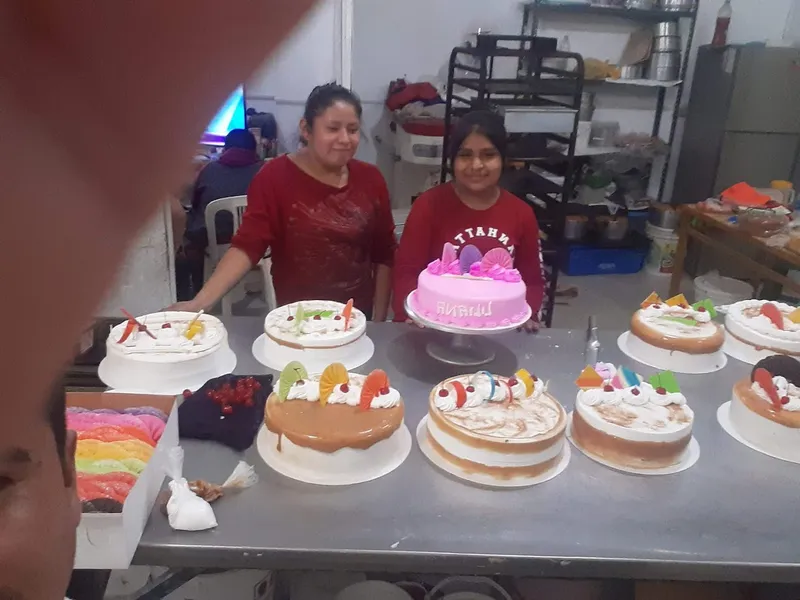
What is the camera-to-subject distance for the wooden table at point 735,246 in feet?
9.61

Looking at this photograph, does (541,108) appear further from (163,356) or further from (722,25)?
(163,356)

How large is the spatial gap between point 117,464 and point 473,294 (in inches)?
33.7

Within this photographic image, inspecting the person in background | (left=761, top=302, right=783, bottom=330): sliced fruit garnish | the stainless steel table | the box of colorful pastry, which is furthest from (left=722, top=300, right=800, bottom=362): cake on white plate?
the person in background

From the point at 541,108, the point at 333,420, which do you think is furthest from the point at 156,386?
the point at 541,108

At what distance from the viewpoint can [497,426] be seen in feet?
4.26

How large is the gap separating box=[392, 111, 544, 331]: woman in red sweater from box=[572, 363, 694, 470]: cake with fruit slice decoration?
65 cm

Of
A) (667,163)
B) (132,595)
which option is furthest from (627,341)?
(667,163)

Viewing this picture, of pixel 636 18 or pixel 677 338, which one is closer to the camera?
pixel 677 338

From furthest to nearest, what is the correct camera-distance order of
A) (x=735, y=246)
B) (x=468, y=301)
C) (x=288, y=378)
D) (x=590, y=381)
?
1. (x=735, y=246)
2. (x=468, y=301)
3. (x=590, y=381)
4. (x=288, y=378)

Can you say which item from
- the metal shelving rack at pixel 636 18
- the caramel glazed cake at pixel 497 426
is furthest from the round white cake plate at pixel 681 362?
the metal shelving rack at pixel 636 18

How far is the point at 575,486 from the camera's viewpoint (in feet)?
4.16

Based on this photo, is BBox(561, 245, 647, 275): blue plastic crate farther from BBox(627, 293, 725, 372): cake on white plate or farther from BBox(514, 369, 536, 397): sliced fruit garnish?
→ BBox(514, 369, 536, 397): sliced fruit garnish

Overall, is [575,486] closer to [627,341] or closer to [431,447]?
[431,447]

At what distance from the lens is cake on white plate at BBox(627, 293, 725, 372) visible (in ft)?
5.63
